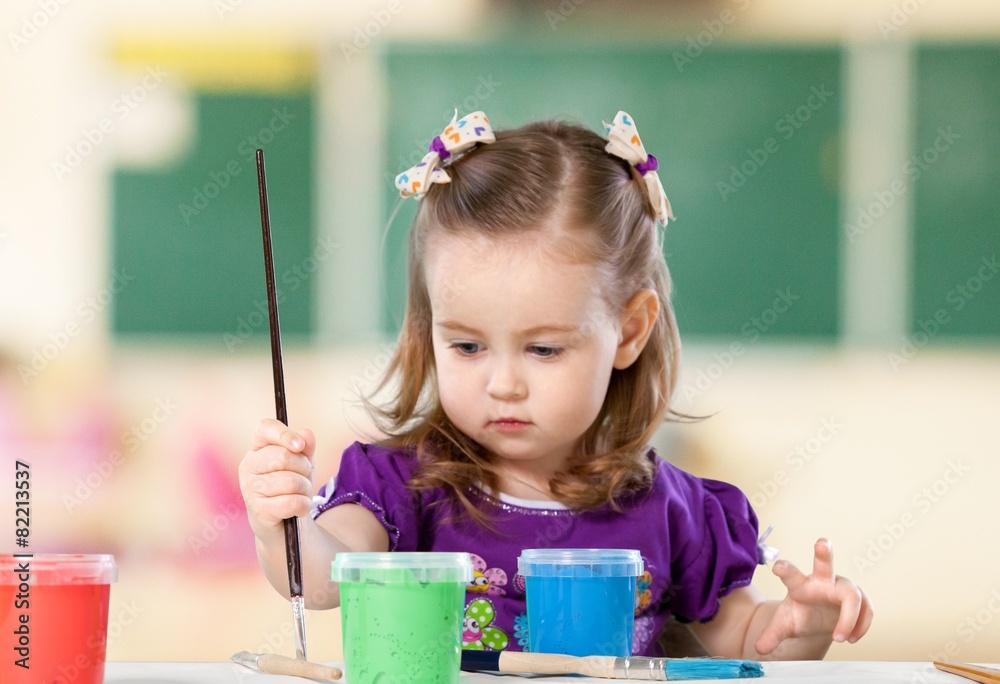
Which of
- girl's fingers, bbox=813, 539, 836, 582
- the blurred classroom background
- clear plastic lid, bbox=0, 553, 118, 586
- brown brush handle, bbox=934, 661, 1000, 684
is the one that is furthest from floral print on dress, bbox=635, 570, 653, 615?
the blurred classroom background

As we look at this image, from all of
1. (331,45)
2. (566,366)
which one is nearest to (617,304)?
(566,366)

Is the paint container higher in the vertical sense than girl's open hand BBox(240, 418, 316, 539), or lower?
lower

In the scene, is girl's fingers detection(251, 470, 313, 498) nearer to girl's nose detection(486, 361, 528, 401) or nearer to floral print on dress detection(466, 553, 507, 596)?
girl's nose detection(486, 361, 528, 401)

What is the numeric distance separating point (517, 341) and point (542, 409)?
100 mm

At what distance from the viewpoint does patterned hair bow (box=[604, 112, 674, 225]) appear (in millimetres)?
1755

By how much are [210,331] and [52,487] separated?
840mm

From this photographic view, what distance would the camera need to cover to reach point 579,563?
1098 millimetres

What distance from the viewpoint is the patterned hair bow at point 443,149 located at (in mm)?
1711

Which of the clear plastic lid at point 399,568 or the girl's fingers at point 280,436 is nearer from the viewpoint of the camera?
the clear plastic lid at point 399,568

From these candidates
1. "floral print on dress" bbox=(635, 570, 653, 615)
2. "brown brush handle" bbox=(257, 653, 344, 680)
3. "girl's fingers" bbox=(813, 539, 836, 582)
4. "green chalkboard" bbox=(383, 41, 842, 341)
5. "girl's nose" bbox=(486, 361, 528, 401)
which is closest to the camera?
"brown brush handle" bbox=(257, 653, 344, 680)

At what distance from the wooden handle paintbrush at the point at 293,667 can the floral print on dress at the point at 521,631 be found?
58cm

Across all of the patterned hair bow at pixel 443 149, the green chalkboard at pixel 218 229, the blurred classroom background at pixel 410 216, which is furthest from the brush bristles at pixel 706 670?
the green chalkboard at pixel 218 229

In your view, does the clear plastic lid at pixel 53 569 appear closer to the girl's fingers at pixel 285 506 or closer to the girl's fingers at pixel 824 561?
the girl's fingers at pixel 285 506

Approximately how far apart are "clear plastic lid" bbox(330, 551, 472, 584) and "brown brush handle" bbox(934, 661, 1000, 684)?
471 mm
